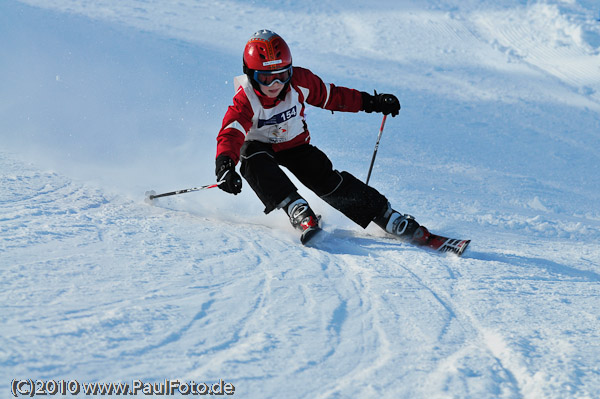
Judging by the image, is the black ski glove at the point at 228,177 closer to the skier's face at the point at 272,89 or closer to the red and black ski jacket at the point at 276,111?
the red and black ski jacket at the point at 276,111

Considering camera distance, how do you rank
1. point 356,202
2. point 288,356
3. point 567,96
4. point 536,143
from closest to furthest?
1. point 288,356
2. point 356,202
3. point 536,143
4. point 567,96

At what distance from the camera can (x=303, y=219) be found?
4047mm

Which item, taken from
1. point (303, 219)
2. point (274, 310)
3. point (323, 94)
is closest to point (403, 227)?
point (303, 219)

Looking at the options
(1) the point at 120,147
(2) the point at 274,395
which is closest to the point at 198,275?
(2) the point at 274,395

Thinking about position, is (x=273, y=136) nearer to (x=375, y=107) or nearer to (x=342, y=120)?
(x=375, y=107)

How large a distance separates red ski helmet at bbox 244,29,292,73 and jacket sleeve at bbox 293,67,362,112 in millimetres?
376

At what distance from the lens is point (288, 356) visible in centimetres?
229

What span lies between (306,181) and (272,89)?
2.60ft

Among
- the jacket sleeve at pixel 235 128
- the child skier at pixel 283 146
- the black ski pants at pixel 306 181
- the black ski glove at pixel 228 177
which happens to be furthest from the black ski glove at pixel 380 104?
the black ski glove at pixel 228 177

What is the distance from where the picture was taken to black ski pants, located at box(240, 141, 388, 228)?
418 centimetres

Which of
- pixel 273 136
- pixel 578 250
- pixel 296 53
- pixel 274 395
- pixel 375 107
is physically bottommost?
pixel 274 395

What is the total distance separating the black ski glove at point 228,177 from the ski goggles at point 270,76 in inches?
23.7

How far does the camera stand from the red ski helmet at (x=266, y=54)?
405 centimetres

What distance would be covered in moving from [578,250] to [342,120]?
186 inches
